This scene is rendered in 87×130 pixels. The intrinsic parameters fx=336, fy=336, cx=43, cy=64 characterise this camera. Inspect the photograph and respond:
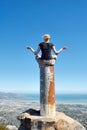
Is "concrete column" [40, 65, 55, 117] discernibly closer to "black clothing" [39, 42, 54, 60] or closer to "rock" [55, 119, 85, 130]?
"black clothing" [39, 42, 54, 60]

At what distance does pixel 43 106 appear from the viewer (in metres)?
13.4

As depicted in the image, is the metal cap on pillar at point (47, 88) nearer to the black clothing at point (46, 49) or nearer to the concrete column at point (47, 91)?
the concrete column at point (47, 91)

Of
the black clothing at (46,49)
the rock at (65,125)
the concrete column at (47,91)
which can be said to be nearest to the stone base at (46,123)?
the rock at (65,125)

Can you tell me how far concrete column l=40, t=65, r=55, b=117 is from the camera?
1335cm

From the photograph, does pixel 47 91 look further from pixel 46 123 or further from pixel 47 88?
pixel 46 123

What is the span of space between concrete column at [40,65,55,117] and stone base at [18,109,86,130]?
0.34 metres

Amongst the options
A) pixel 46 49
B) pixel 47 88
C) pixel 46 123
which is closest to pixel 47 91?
pixel 47 88

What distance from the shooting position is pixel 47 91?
43.8 feet

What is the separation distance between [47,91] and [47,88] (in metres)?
0.12

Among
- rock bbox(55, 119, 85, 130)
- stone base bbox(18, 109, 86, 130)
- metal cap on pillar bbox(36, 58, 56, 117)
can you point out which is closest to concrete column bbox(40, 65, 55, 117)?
metal cap on pillar bbox(36, 58, 56, 117)

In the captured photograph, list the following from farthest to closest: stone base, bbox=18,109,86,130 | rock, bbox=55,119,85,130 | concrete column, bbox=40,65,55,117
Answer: concrete column, bbox=40,65,55,117
rock, bbox=55,119,85,130
stone base, bbox=18,109,86,130

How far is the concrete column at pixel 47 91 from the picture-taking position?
13.4 metres

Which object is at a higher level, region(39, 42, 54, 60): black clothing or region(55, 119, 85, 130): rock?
region(39, 42, 54, 60): black clothing

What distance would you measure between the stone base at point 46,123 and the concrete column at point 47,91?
336 millimetres
